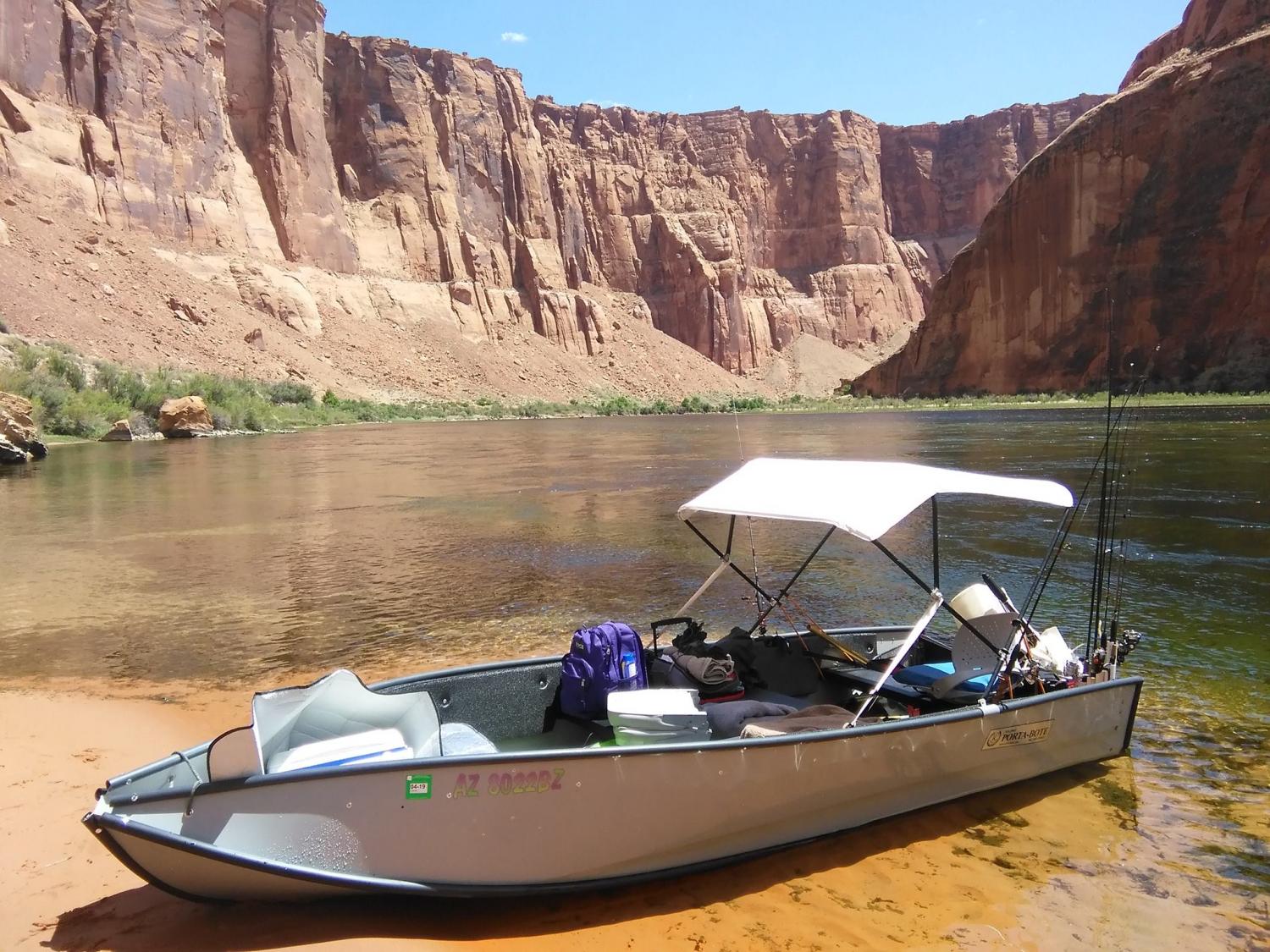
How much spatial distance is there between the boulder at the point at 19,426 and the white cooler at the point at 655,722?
34.5 meters

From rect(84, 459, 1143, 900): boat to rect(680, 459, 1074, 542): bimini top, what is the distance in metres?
0.03

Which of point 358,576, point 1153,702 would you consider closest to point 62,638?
point 358,576

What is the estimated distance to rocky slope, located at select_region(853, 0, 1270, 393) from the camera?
202ft

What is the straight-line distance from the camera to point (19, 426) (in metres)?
34.0

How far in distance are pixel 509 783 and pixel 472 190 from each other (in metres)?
111

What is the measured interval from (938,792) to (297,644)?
7.22m

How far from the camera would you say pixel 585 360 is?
368 feet

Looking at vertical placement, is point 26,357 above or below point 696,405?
above

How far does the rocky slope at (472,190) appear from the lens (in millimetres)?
70812

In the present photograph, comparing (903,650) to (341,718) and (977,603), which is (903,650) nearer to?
(977,603)

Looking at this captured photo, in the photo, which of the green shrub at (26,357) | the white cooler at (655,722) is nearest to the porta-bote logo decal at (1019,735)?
the white cooler at (655,722)

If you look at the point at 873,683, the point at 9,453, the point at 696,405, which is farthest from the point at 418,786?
the point at 696,405

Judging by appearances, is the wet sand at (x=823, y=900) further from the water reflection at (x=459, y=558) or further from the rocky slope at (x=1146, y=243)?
the rocky slope at (x=1146, y=243)

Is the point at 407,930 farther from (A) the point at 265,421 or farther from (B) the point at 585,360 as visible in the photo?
(B) the point at 585,360
